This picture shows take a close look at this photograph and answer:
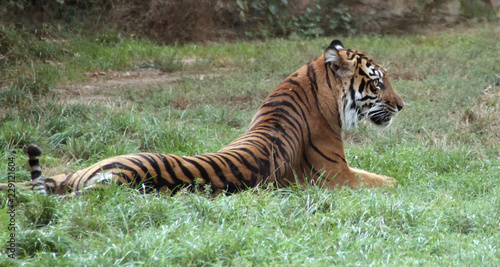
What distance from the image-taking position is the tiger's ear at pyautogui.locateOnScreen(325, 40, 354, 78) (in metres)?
4.77

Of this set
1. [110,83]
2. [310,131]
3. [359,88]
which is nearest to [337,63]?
[359,88]

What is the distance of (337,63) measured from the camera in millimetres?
4809

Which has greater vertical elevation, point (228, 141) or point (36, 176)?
point (36, 176)

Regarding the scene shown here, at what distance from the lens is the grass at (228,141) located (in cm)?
311

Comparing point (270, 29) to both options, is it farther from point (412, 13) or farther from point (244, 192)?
point (244, 192)

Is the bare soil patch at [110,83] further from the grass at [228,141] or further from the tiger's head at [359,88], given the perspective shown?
the tiger's head at [359,88]

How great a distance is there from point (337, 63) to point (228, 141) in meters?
1.66

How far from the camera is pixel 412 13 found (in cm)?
1424

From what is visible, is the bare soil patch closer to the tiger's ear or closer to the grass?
the grass

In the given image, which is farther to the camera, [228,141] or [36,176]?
[228,141]

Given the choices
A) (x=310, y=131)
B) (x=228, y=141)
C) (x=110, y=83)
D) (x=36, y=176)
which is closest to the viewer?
(x=36, y=176)

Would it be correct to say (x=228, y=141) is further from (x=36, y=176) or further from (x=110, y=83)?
(x=110, y=83)

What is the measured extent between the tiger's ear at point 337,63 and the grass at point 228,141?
977 mm

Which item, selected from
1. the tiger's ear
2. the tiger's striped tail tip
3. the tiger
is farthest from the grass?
→ the tiger's ear
